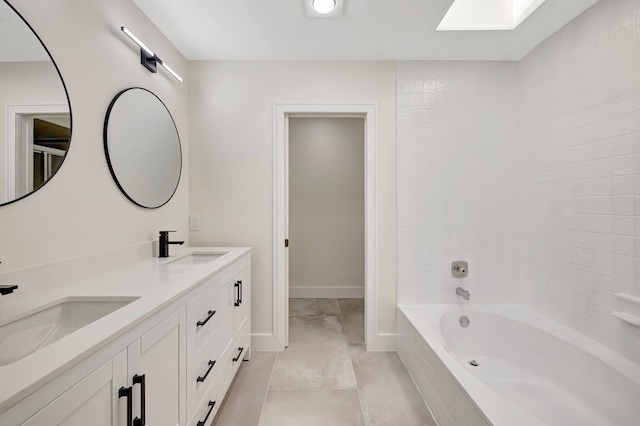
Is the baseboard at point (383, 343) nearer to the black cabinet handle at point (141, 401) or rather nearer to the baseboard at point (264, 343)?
the baseboard at point (264, 343)

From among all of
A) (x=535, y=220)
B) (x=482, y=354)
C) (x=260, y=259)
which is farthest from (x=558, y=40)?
(x=260, y=259)

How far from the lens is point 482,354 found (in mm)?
2178

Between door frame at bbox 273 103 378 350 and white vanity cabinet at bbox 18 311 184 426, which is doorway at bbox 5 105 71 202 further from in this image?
door frame at bbox 273 103 378 350

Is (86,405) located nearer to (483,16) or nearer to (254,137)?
(254,137)

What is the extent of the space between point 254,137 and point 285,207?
0.63m

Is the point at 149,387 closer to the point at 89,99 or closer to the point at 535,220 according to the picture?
the point at 89,99

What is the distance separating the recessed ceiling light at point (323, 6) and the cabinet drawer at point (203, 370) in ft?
6.49

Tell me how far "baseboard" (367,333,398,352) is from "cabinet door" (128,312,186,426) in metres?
1.64

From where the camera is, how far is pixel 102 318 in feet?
2.83

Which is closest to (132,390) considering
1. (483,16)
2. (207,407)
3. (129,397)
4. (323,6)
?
(129,397)

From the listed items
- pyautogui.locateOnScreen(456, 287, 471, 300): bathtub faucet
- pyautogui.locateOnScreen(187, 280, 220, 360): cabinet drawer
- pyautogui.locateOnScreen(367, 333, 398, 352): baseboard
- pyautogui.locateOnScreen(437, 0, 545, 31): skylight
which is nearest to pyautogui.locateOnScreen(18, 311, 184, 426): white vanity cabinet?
pyautogui.locateOnScreen(187, 280, 220, 360): cabinet drawer

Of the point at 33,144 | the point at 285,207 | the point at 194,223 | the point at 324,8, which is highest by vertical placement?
the point at 324,8

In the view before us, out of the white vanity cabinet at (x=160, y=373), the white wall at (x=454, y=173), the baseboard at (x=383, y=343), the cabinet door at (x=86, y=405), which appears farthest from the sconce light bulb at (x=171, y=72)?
the baseboard at (x=383, y=343)

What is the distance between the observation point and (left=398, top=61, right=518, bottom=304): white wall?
241cm
